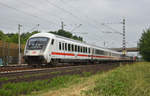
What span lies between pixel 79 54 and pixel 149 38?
15563 mm

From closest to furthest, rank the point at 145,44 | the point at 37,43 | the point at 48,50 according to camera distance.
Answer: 1. the point at 48,50
2. the point at 37,43
3. the point at 145,44

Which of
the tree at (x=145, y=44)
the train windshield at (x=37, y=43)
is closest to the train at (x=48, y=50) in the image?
the train windshield at (x=37, y=43)

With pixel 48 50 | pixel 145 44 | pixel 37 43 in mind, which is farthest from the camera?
pixel 145 44

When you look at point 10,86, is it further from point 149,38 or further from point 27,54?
point 149,38

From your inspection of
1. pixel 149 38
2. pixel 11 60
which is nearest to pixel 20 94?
pixel 11 60

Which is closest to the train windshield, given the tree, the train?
the train

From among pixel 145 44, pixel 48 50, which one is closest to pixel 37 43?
pixel 48 50

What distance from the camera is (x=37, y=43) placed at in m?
18.4

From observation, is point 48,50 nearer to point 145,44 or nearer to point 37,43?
point 37,43

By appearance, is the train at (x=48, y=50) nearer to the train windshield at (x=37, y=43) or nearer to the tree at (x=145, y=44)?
the train windshield at (x=37, y=43)

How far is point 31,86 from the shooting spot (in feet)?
24.7

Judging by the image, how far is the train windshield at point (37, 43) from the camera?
1795cm

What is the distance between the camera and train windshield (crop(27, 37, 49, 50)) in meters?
18.0

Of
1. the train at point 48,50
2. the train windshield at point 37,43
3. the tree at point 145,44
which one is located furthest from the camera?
the tree at point 145,44
